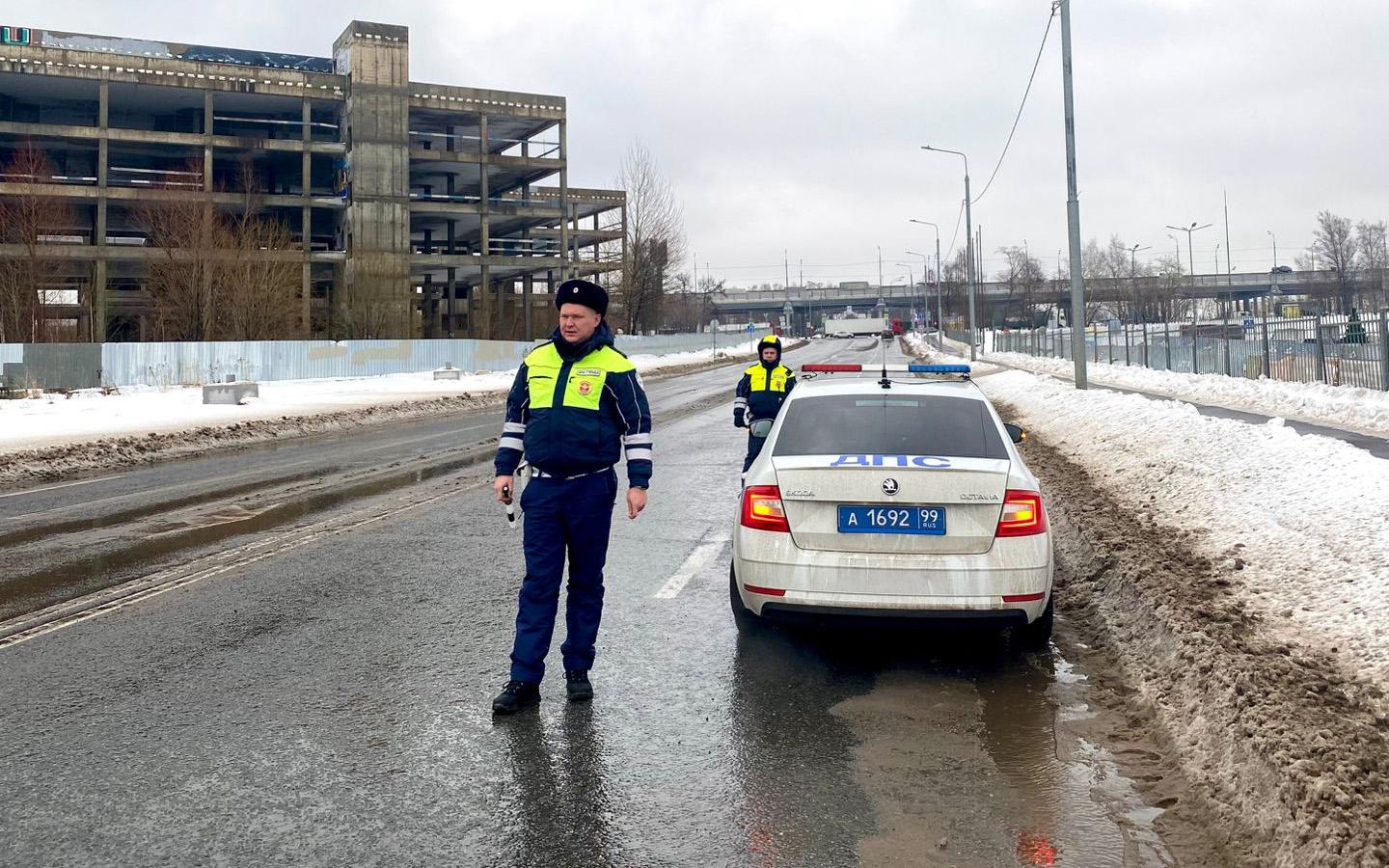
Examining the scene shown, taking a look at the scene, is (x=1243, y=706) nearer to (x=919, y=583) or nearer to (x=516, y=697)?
(x=919, y=583)

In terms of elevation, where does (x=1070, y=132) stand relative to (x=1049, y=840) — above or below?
above

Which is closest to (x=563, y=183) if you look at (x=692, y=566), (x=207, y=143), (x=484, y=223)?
(x=484, y=223)

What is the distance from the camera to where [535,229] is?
86750mm

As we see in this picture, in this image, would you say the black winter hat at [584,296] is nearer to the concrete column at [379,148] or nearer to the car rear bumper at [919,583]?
the car rear bumper at [919,583]

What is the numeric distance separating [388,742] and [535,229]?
84580 millimetres

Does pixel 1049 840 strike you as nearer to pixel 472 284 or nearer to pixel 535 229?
pixel 472 284

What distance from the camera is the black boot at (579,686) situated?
16.9 feet

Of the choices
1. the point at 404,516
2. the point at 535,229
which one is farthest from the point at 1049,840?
the point at 535,229

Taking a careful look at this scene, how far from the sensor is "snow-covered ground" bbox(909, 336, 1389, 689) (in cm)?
558

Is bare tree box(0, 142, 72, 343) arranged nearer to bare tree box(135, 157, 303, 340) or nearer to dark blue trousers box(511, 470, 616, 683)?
bare tree box(135, 157, 303, 340)

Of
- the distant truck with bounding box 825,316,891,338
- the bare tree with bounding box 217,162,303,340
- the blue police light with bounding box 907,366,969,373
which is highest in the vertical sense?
the distant truck with bounding box 825,316,891,338

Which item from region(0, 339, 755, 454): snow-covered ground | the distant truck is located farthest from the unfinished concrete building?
the distant truck

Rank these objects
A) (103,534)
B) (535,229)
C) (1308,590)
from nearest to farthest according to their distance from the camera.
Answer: (1308,590), (103,534), (535,229)

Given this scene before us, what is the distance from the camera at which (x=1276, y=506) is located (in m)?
8.07
